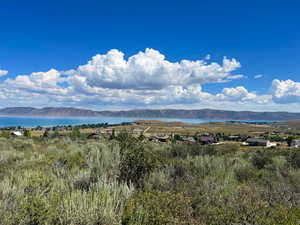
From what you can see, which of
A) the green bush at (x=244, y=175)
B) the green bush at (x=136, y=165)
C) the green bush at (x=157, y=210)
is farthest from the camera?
the green bush at (x=244, y=175)

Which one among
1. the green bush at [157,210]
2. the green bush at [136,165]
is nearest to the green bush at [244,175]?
the green bush at [136,165]

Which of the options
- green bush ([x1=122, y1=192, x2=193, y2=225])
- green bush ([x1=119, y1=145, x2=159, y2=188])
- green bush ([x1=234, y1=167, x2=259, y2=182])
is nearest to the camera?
green bush ([x1=122, y1=192, x2=193, y2=225])

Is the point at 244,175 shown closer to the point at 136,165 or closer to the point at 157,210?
the point at 136,165

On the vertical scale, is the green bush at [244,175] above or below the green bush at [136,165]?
below

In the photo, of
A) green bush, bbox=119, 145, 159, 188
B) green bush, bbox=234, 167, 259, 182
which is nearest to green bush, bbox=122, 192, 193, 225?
green bush, bbox=119, 145, 159, 188

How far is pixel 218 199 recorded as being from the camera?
4371 mm

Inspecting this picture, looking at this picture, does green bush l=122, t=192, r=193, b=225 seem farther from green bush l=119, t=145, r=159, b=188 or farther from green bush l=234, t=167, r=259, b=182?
green bush l=234, t=167, r=259, b=182

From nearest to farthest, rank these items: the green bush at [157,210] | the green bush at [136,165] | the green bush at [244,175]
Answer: the green bush at [157,210] → the green bush at [136,165] → the green bush at [244,175]

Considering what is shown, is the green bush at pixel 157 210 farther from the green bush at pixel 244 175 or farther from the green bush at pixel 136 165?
the green bush at pixel 244 175

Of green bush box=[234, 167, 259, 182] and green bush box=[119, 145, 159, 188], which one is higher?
green bush box=[119, 145, 159, 188]

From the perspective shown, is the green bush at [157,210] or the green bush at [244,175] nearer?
the green bush at [157,210]

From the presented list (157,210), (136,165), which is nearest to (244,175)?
(136,165)

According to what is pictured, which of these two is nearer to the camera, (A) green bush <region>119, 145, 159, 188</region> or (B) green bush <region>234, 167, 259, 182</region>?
(A) green bush <region>119, 145, 159, 188</region>

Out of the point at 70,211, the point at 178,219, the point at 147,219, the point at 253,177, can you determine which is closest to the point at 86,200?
the point at 70,211
